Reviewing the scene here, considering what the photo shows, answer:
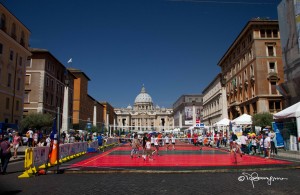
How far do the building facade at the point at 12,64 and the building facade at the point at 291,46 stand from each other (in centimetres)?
3143

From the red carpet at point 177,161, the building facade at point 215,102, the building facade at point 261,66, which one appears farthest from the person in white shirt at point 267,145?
the building facade at point 215,102

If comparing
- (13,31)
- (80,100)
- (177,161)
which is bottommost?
(177,161)

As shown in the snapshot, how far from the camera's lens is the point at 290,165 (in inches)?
521

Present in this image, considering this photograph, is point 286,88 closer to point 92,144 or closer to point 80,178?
point 92,144

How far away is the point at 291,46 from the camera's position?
30.0m

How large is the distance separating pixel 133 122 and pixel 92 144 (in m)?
166

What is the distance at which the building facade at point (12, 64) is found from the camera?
33.1 metres

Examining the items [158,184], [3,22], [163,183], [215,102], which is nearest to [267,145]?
[163,183]

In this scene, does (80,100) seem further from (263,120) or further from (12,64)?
(263,120)

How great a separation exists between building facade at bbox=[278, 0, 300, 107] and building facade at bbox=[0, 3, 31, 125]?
3143 centimetres

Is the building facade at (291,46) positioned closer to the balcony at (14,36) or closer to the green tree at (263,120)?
the green tree at (263,120)

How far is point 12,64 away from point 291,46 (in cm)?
3310

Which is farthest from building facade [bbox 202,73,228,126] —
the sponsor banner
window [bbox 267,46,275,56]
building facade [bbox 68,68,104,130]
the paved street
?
the paved street

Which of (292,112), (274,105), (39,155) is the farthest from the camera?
(274,105)
